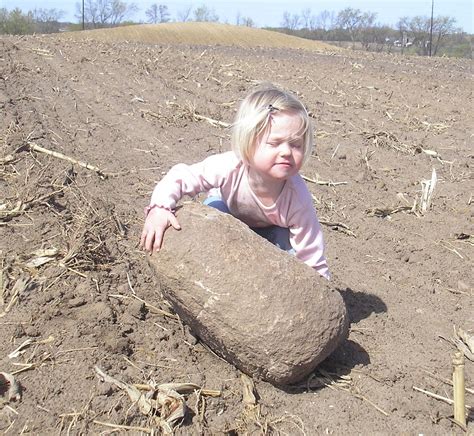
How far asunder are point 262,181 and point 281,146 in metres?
0.29

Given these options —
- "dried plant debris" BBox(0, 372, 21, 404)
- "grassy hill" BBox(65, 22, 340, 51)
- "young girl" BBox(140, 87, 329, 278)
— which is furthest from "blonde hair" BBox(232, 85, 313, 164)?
"grassy hill" BBox(65, 22, 340, 51)

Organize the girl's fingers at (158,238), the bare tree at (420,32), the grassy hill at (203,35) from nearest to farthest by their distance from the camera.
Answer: the girl's fingers at (158,238), the grassy hill at (203,35), the bare tree at (420,32)

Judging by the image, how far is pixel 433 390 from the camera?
330cm

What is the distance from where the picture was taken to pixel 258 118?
325cm

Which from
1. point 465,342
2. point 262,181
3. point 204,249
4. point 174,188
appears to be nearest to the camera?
point 204,249

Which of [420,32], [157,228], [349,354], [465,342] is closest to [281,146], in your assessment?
[157,228]

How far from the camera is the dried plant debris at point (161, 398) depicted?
286 cm

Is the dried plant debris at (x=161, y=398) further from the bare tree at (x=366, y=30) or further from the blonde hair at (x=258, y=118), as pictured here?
the bare tree at (x=366, y=30)

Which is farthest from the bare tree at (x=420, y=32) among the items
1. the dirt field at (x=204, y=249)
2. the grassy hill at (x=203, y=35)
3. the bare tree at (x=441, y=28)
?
the dirt field at (x=204, y=249)

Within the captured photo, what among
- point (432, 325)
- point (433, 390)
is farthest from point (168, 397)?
point (432, 325)

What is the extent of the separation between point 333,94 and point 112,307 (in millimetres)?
7765

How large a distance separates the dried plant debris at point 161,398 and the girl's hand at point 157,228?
2.04 ft

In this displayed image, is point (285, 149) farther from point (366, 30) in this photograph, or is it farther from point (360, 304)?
point (366, 30)

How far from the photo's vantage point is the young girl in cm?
328
